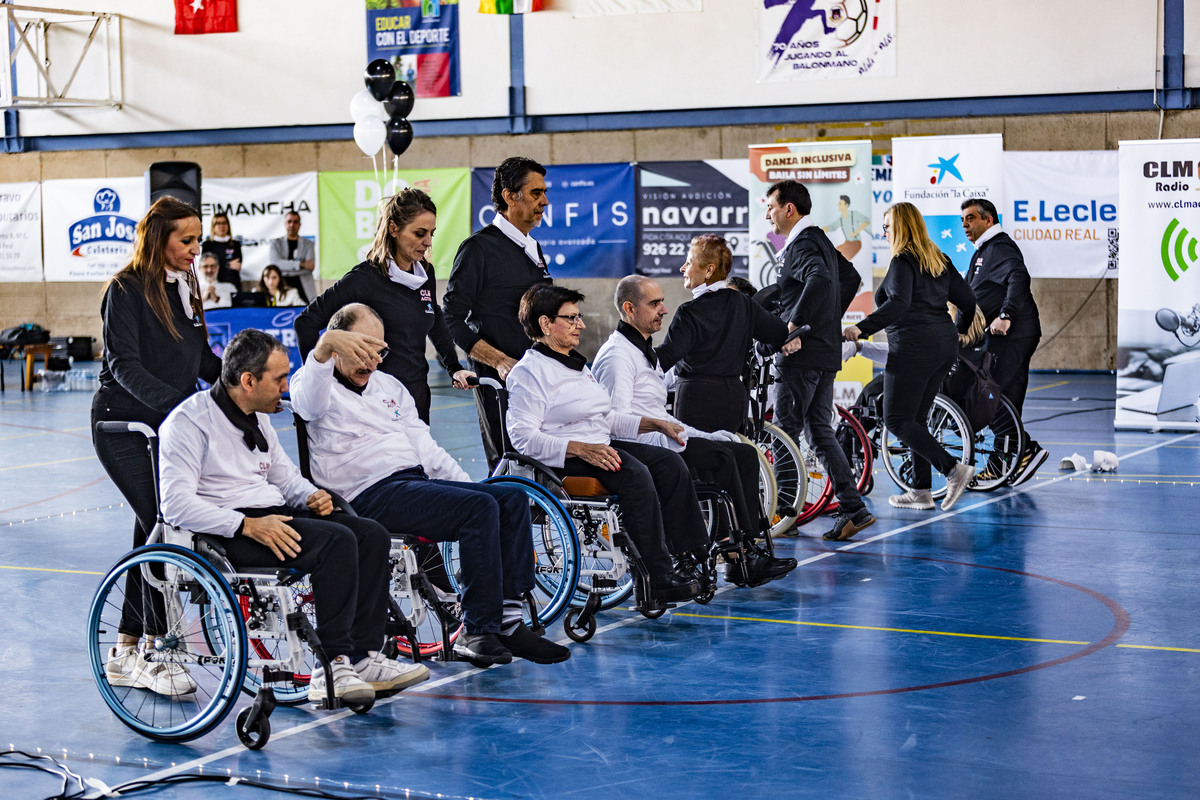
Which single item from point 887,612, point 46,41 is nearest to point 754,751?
point 887,612

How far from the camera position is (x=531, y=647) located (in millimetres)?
4309

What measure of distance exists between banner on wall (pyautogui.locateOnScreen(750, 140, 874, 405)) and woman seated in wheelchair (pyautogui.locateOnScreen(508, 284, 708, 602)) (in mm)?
5237

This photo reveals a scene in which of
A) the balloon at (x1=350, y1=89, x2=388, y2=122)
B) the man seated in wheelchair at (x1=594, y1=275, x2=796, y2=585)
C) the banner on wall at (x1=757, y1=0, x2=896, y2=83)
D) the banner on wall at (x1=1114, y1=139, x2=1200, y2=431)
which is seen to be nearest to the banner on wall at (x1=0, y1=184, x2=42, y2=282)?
the balloon at (x1=350, y1=89, x2=388, y2=122)

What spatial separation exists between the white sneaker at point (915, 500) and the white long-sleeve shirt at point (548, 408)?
2975 millimetres

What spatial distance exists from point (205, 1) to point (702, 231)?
697 centimetres

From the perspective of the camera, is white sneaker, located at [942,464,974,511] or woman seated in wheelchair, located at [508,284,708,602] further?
white sneaker, located at [942,464,974,511]

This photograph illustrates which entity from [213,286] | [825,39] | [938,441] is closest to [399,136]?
[213,286]

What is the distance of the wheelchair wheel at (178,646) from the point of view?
3525 millimetres

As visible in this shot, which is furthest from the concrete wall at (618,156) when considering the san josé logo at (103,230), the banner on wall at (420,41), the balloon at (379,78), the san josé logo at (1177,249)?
the san josé logo at (1177,249)

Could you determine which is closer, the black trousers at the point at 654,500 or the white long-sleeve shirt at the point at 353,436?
the white long-sleeve shirt at the point at 353,436

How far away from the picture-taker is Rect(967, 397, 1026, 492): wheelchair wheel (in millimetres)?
7812

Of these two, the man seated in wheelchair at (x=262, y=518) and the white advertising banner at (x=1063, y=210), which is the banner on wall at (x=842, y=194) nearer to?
the white advertising banner at (x=1063, y=210)

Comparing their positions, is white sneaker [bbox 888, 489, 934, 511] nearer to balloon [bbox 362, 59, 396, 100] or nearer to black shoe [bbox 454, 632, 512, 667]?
black shoe [bbox 454, 632, 512, 667]

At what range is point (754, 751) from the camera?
3.53 m
